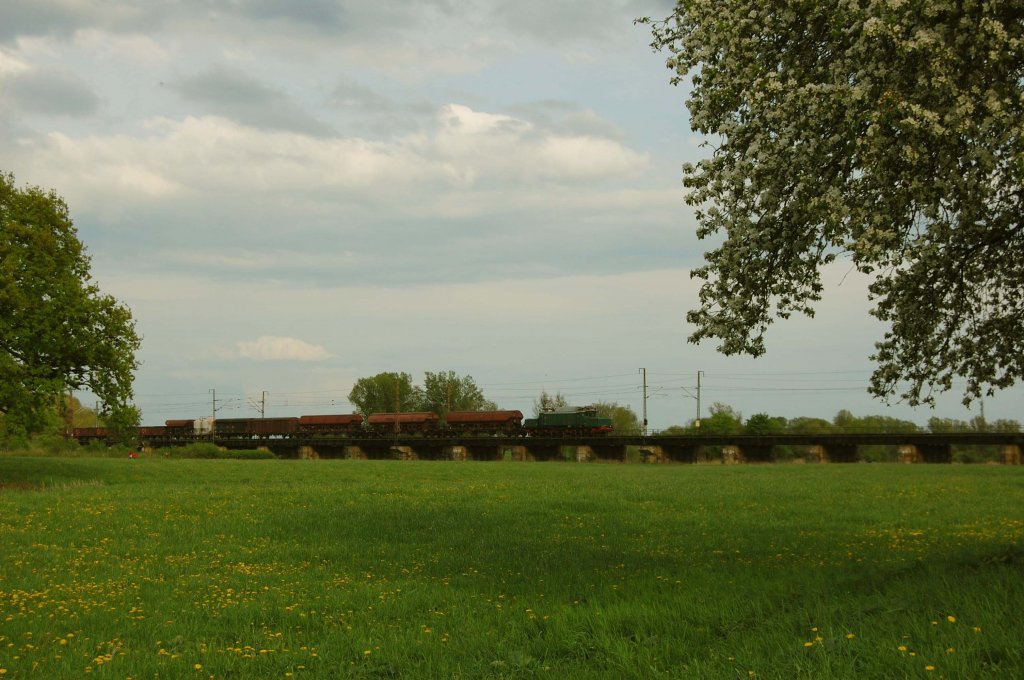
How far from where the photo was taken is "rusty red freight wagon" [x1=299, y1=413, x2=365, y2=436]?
104812mm

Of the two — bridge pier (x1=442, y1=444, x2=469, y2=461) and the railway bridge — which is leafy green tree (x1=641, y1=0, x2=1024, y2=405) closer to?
the railway bridge

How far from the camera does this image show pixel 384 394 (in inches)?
6934

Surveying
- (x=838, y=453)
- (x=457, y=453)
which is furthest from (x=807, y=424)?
(x=457, y=453)

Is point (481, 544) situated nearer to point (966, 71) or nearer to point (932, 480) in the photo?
point (966, 71)

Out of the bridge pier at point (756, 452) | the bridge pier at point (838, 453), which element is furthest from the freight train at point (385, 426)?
the bridge pier at point (838, 453)

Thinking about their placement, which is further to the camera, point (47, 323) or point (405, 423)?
point (405, 423)

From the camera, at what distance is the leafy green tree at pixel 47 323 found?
121 feet

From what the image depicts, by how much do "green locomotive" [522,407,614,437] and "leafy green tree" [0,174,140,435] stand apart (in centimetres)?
5616

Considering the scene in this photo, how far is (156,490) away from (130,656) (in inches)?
1067

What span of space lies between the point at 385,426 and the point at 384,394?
72008 millimetres

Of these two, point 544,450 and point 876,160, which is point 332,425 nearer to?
point 544,450

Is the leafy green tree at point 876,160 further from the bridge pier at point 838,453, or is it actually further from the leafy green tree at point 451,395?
the leafy green tree at point 451,395

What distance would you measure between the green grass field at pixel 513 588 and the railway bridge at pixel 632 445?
45.0 metres

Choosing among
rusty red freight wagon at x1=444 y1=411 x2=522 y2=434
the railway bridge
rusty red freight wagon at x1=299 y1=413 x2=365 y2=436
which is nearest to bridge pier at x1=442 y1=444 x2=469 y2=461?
the railway bridge
